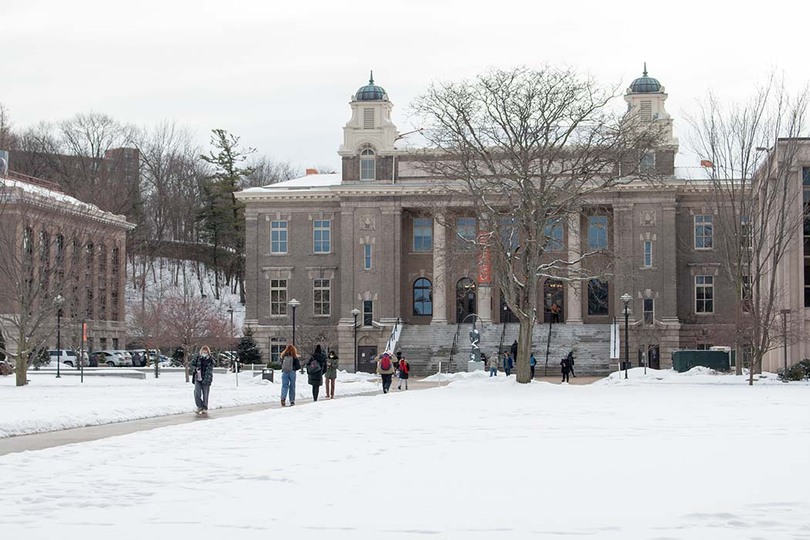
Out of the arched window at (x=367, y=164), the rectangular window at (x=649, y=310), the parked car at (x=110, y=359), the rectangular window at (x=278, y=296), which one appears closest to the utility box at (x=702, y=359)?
the rectangular window at (x=649, y=310)

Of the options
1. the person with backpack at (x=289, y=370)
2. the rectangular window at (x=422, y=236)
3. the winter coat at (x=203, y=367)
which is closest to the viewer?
the winter coat at (x=203, y=367)

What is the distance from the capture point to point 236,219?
9769 cm

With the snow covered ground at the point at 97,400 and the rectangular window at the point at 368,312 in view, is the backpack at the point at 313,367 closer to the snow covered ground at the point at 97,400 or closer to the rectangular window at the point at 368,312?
the snow covered ground at the point at 97,400

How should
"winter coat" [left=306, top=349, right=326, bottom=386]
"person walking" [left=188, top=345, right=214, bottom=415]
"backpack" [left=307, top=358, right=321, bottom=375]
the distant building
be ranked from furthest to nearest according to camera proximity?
the distant building, "winter coat" [left=306, top=349, right=326, bottom=386], "backpack" [left=307, top=358, right=321, bottom=375], "person walking" [left=188, top=345, right=214, bottom=415]

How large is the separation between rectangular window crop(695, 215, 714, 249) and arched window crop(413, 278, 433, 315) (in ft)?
52.5

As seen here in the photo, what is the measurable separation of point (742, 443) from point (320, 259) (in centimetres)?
6048

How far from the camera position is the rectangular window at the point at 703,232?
7388cm

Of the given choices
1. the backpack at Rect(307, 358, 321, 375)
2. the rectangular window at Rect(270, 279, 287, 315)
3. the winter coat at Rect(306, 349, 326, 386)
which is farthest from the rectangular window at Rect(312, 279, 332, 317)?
the backpack at Rect(307, 358, 321, 375)

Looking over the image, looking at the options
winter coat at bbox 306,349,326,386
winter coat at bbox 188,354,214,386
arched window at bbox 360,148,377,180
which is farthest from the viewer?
arched window at bbox 360,148,377,180

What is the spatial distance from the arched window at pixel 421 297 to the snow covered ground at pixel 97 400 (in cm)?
2458

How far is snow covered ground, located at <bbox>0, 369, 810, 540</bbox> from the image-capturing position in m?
10.6

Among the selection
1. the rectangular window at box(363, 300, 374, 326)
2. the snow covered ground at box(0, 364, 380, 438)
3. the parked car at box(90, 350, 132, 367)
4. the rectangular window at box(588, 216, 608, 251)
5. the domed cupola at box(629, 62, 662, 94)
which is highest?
the domed cupola at box(629, 62, 662, 94)

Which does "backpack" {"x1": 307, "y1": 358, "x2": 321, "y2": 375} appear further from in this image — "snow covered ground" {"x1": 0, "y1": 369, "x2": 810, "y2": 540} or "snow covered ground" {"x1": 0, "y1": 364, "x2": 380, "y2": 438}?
"snow covered ground" {"x1": 0, "y1": 369, "x2": 810, "y2": 540}

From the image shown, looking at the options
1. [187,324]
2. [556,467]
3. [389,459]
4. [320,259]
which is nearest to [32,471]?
[389,459]
